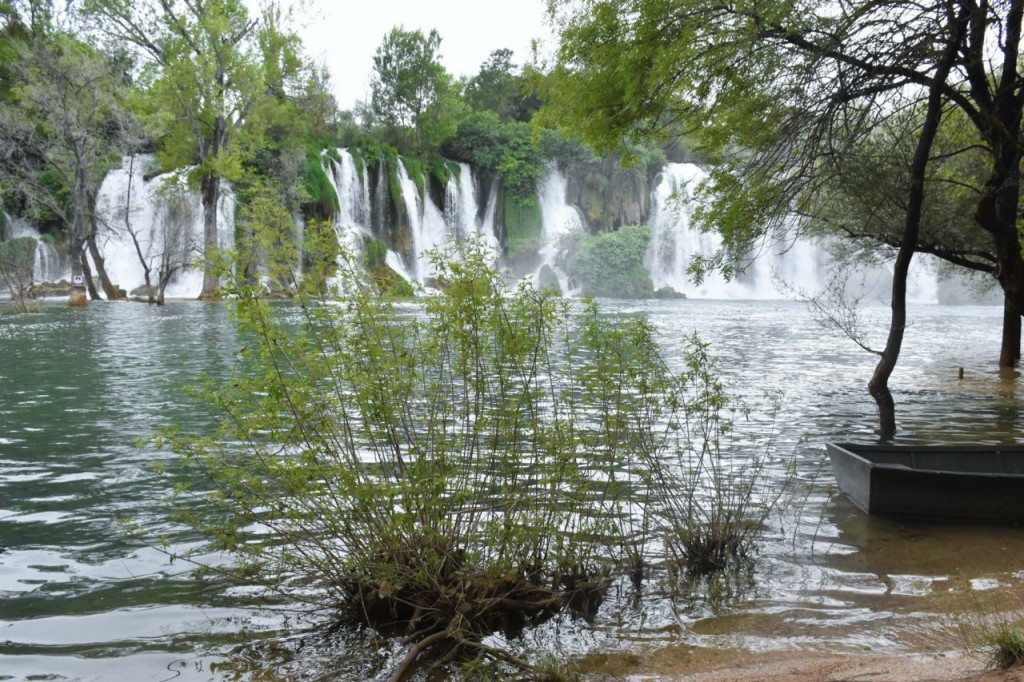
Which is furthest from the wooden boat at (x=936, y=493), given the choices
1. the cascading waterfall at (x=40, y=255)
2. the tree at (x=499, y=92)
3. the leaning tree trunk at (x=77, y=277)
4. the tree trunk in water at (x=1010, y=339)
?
the tree at (x=499, y=92)

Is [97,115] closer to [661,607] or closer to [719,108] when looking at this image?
[719,108]

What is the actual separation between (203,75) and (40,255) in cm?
1138

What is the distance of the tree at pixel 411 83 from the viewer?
57.9 metres

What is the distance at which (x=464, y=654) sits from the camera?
16.1ft

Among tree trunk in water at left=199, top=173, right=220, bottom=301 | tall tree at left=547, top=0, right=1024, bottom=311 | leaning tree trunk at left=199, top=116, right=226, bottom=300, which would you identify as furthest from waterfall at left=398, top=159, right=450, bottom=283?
tall tree at left=547, top=0, right=1024, bottom=311

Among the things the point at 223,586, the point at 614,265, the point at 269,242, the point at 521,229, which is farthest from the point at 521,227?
the point at 269,242

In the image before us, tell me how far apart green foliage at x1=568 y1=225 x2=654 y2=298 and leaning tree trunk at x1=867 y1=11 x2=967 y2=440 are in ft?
Result: 152

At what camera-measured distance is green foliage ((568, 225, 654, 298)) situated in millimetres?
56781

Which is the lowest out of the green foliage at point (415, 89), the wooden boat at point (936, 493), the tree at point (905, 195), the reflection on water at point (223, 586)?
the reflection on water at point (223, 586)

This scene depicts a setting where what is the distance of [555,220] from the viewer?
6000 centimetres

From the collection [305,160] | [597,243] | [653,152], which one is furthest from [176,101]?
[653,152]

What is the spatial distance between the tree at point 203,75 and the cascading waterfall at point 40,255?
678 cm

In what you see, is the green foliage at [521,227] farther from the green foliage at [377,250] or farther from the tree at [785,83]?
the tree at [785,83]

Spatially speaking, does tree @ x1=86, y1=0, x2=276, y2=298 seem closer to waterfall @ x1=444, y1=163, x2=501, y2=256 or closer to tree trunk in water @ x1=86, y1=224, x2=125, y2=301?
tree trunk in water @ x1=86, y1=224, x2=125, y2=301
